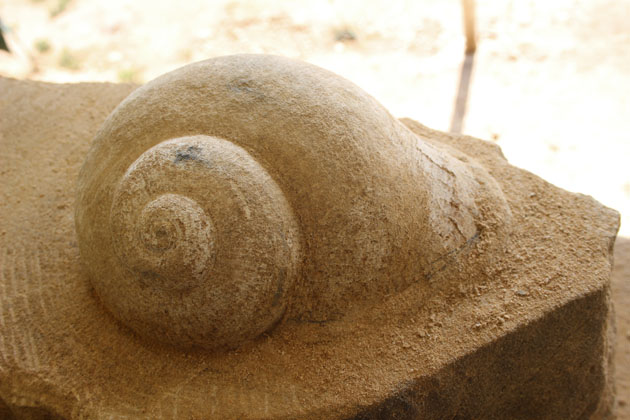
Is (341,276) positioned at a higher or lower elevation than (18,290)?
higher

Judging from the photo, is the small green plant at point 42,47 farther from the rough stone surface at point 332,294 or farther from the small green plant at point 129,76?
the rough stone surface at point 332,294

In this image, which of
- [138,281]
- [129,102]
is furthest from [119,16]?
[138,281]

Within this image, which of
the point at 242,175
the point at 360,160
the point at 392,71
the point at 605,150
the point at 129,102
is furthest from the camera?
the point at 392,71

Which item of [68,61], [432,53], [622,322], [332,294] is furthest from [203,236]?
[68,61]

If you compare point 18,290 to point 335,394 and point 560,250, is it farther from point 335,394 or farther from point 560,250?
point 560,250

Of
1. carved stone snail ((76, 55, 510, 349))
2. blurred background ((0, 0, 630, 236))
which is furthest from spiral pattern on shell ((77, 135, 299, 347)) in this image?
blurred background ((0, 0, 630, 236))

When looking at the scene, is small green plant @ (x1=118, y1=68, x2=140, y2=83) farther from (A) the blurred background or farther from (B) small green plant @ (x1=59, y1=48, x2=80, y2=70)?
(B) small green plant @ (x1=59, y1=48, x2=80, y2=70)
